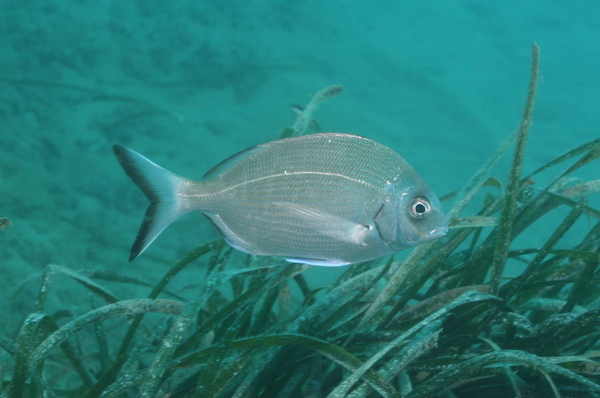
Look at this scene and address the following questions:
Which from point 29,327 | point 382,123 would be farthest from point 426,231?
point 382,123

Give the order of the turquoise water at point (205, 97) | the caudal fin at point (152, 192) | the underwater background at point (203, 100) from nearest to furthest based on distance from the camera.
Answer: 1. the caudal fin at point (152, 192)
2. the underwater background at point (203, 100)
3. the turquoise water at point (205, 97)

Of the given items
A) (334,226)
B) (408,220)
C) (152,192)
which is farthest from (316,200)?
(152,192)

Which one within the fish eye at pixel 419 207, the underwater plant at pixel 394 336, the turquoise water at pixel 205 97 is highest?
the turquoise water at pixel 205 97

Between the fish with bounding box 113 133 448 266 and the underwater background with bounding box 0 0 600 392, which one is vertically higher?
the underwater background with bounding box 0 0 600 392

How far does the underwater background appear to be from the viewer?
537 cm

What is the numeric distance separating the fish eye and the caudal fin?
87 cm

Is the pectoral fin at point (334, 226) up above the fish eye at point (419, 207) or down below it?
below

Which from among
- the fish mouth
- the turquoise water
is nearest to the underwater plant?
the fish mouth

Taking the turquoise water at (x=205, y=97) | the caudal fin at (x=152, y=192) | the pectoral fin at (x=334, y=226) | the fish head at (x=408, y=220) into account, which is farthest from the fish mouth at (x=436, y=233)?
the turquoise water at (x=205, y=97)

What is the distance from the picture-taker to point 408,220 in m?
1.47

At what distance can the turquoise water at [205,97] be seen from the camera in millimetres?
5477

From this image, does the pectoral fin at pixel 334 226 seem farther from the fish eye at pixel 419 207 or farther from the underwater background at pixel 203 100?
the underwater background at pixel 203 100

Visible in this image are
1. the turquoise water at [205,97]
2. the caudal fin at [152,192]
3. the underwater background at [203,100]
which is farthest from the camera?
the turquoise water at [205,97]

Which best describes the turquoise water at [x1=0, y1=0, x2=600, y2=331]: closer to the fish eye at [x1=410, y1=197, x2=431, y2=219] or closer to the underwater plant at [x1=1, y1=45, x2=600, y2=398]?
the underwater plant at [x1=1, y1=45, x2=600, y2=398]
